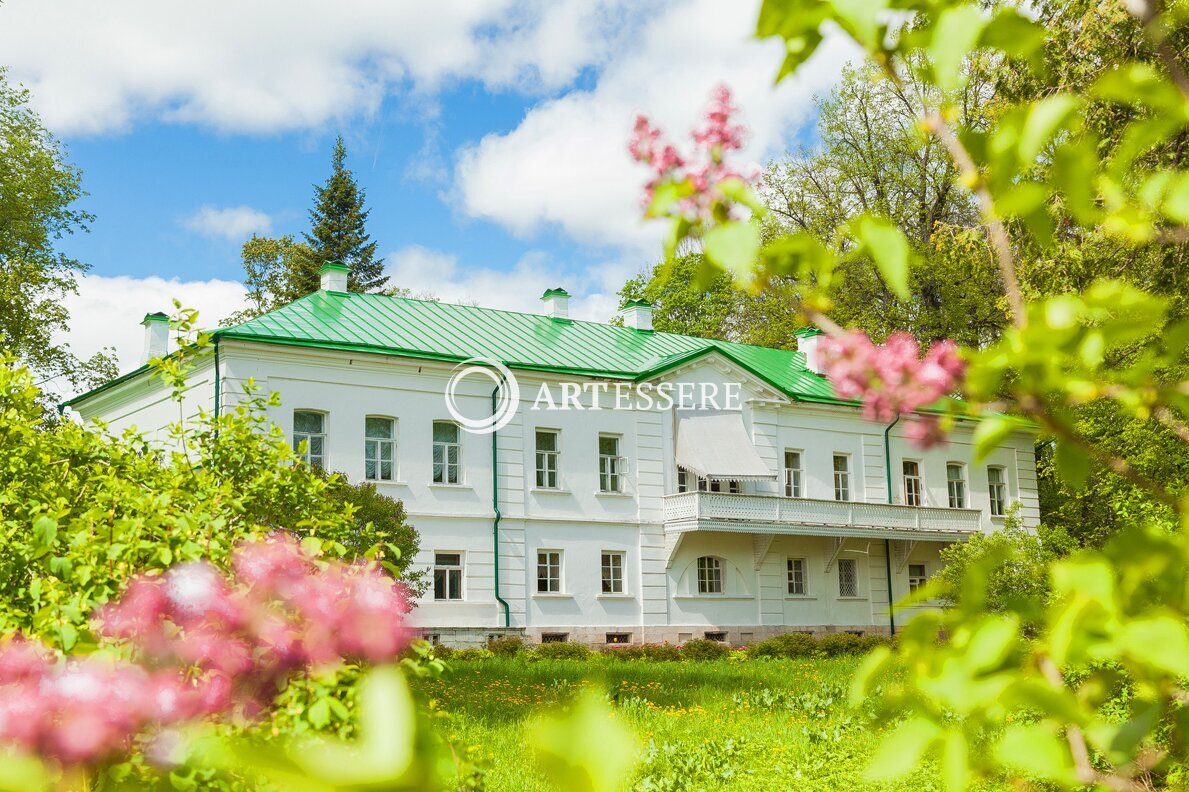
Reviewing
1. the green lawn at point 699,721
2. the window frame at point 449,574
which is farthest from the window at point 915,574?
the window frame at point 449,574

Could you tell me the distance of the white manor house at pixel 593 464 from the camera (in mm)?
25891

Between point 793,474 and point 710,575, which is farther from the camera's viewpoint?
point 793,474

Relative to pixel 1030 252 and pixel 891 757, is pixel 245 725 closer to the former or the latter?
pixel 891 757

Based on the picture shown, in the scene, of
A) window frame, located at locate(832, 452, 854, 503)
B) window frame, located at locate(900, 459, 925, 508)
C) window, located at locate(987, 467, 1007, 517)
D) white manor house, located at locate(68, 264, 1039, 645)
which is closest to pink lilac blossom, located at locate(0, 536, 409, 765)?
white manor house, located at locate(68, 264, 1039, 645)

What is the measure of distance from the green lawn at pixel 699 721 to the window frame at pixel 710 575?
991 centimetres

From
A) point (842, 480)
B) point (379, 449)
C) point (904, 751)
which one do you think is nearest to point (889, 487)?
point (842, 480)

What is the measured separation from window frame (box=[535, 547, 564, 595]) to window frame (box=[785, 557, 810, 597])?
749cm

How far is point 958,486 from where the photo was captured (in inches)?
1425

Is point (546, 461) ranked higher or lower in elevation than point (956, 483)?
higher

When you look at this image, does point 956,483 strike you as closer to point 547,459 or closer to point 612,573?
point 612,573

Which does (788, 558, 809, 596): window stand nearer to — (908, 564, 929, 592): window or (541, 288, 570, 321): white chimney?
(908, 564, 929, 592): window

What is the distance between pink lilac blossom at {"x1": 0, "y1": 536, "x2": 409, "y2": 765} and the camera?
2818 mm

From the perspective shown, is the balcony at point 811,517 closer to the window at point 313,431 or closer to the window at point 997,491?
the window at point 997,491

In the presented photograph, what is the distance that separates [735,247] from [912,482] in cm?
3541
